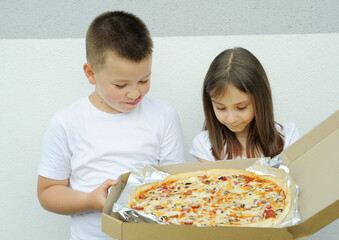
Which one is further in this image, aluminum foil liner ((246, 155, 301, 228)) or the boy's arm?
the boy's arm

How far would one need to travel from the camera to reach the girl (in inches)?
68.5

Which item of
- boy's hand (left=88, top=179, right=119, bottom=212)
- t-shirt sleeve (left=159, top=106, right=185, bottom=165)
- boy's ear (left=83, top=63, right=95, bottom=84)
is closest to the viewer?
boy's hand (left=88, top=179, right=119, bottom=212)

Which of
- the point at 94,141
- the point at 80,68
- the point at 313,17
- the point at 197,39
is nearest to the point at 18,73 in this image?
the point at 80,68

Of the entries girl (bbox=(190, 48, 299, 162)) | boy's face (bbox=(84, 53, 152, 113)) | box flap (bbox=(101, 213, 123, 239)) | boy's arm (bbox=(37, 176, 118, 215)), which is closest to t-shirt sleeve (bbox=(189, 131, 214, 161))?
girl (bbox=(190, 48, 299, 162))

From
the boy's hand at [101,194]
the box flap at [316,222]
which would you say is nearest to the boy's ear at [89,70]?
the boy's hand at [101,194]

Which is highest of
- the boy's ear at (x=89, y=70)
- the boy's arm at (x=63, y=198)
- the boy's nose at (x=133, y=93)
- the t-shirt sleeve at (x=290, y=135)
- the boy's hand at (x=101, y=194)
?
the boy's ear at (x=89, y=70)

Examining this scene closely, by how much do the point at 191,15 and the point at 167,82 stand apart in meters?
0.36

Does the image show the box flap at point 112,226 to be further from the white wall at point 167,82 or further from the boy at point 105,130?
the white wall at point 167,82

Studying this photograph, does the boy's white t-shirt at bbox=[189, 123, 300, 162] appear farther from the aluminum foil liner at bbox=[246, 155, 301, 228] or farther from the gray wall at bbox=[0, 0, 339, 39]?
the gray wall at bbox=[0, 0, 339, 39]

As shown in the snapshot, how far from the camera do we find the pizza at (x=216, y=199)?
3.98 ft

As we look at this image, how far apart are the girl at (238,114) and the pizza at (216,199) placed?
31 centimetres

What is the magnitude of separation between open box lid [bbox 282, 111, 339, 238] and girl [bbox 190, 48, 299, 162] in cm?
34

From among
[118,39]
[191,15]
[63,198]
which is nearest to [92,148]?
[63,198]

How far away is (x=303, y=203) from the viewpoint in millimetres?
1188
